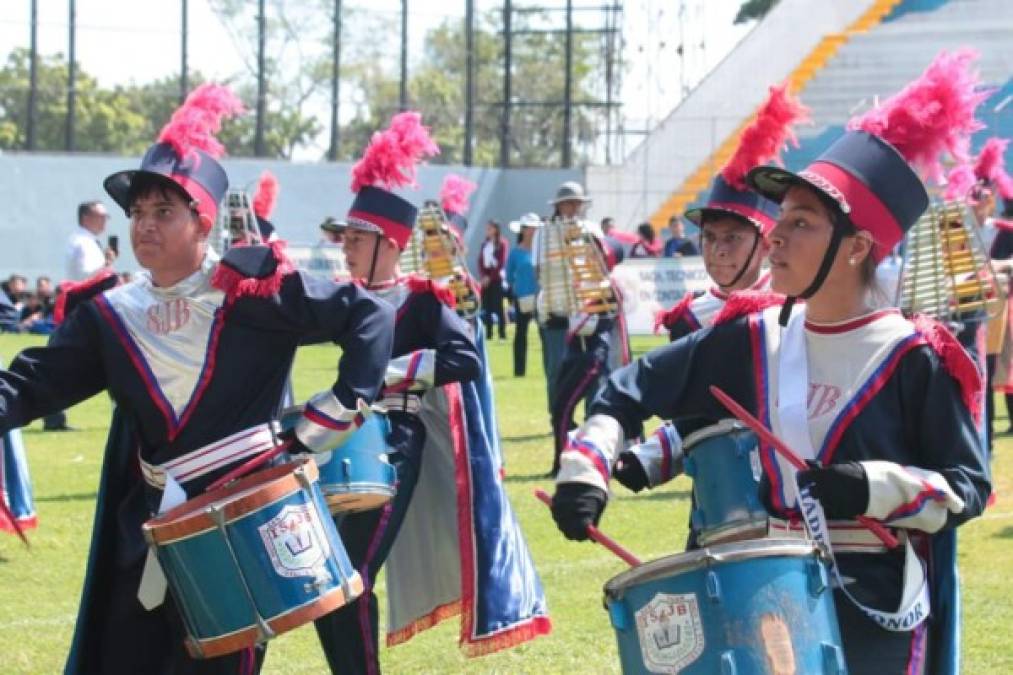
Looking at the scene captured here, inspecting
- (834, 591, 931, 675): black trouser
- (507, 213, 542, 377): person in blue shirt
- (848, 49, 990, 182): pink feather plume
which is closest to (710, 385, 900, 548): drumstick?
(834, 591, 931, 675): black trouser

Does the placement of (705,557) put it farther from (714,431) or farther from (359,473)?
(359,473)

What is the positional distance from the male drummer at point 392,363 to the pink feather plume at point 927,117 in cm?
230

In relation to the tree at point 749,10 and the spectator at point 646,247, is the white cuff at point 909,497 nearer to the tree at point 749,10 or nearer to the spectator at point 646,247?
the spectator at point 646,247

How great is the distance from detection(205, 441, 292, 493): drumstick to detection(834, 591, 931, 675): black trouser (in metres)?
1.58

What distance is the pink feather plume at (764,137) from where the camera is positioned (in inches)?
251

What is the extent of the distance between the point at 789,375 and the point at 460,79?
35407 mm

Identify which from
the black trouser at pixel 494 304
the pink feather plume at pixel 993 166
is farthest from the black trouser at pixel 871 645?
the black trouser at pixel 494 304

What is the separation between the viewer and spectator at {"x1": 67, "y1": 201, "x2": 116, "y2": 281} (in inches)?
575

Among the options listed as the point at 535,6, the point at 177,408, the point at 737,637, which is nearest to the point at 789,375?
the point at 737,637

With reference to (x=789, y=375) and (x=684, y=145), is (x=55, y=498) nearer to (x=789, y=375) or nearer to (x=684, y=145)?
(x=789, y=375)

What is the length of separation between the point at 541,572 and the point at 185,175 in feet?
12.6

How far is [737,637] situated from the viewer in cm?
336

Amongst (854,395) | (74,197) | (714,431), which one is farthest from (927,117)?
(74,197)

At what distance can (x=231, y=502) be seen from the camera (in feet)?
14.0
